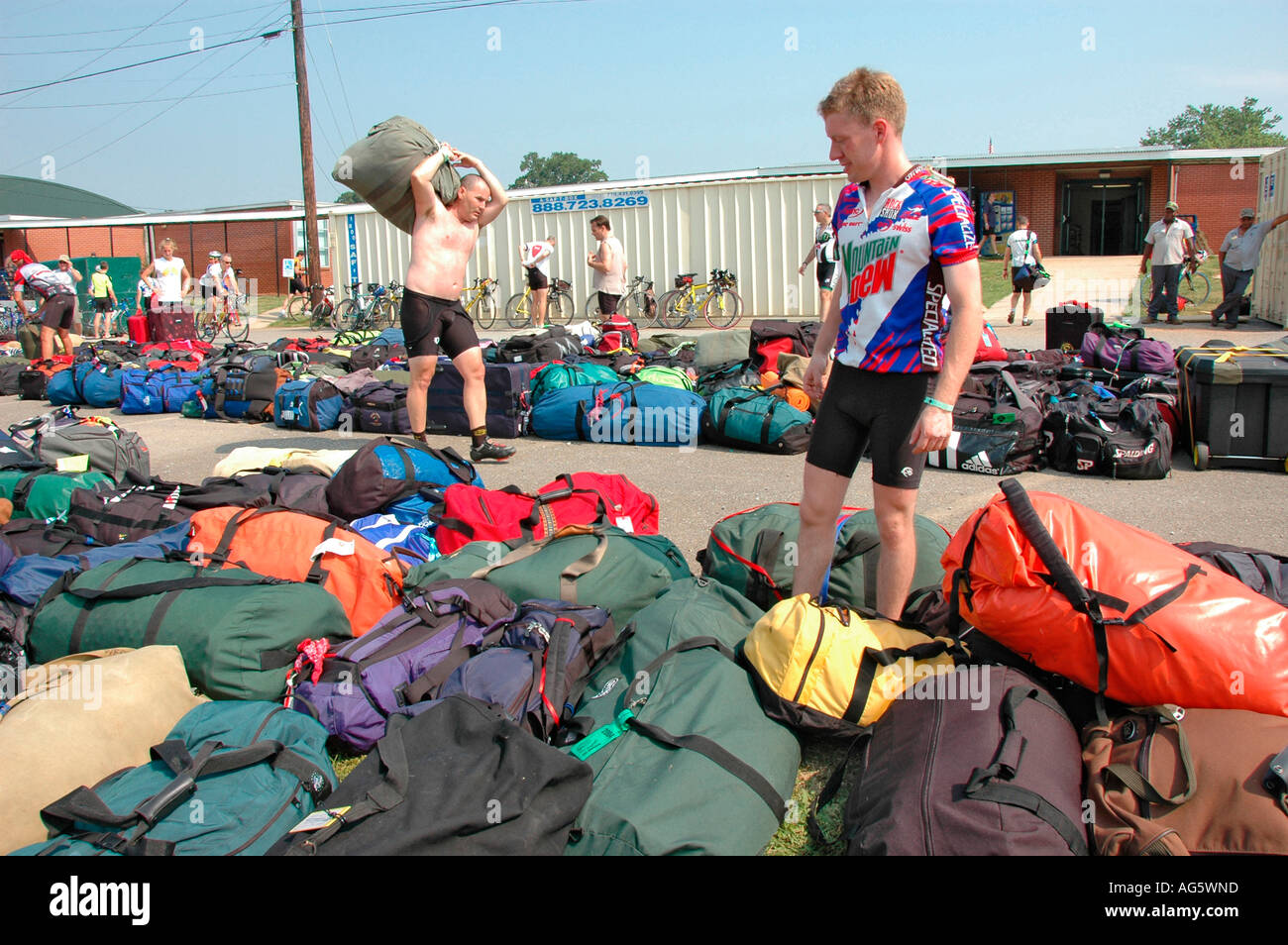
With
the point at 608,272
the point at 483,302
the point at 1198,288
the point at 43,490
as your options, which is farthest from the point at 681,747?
the point at 1198,288

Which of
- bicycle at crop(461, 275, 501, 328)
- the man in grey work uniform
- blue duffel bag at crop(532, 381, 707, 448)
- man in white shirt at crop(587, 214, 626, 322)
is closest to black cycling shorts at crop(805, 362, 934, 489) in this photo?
blue duffel bag at crop(532, 381, 707, 448)

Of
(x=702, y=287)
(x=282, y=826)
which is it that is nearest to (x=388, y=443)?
(x=282, y=826)

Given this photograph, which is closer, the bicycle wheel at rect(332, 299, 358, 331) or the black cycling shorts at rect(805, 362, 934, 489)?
the black cycling shorts at rect(805, 362, 934, 489)

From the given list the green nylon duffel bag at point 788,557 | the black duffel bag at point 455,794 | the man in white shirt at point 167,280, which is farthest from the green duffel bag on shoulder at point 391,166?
the man in white shirt at point 167,280

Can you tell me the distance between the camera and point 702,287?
18.3 meters

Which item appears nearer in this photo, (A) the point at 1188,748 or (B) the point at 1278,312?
(A) the point at 1188,748

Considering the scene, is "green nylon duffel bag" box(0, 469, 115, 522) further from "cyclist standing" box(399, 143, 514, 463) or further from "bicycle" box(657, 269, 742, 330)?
"bicycle" box(657, 269, 742, 330)

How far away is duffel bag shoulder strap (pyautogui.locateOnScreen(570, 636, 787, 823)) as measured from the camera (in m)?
2.58

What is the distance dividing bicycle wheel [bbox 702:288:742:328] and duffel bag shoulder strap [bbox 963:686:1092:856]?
1626 cm

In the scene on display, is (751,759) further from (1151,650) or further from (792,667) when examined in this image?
(1151,650)

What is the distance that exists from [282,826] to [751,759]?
1.32 metres

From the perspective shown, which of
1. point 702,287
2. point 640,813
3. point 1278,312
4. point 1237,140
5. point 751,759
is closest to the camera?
point 640,813
